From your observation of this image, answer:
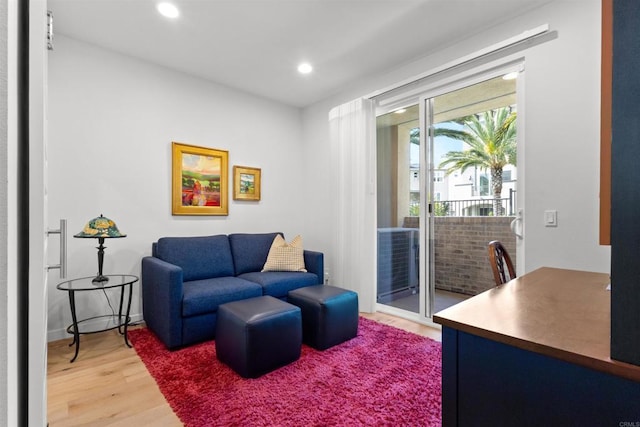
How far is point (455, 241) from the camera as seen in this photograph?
3.12m

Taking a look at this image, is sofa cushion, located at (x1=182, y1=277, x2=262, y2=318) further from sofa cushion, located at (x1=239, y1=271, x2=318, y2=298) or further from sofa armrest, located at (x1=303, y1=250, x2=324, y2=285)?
sofa armrest, located at (x1=303, y1=250, x2=324, y2=285)

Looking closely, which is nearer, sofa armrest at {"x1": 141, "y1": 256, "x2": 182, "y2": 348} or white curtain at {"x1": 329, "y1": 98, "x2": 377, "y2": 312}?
sofa armrest at {"x1": 141, "y1": 256, "x2": 182, "y2": 348}

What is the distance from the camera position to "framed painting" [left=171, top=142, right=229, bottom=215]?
326 centimetres

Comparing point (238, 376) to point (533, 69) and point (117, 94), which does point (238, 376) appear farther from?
point (533, 69)

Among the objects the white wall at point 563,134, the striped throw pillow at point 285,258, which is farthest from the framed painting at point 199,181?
the white wall at point 563,134

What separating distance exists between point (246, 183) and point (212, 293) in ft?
5.47

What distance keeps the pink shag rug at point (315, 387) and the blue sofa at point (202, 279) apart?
202mm

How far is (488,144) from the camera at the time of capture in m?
2.76

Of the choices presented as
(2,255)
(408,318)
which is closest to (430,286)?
(408,318)

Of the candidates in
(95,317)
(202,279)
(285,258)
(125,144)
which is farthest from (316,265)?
(125,144)

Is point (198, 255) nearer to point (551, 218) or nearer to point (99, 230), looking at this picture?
point (99, 230)

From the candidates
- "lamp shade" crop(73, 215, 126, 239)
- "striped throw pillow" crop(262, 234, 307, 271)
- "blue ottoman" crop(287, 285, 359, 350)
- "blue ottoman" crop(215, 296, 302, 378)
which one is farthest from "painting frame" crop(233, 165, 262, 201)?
"blue ottoman" crop(215, 296, 302, 378)

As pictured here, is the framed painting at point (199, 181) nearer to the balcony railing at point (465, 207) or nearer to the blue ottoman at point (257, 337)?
the blue ottoman at point (257, 337)

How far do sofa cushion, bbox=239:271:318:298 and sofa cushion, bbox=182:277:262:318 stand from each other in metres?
0.10
